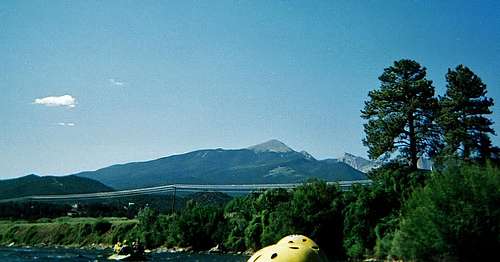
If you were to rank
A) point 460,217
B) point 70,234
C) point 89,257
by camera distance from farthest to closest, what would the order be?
point 70,234 < point 89,257 < point 460,217

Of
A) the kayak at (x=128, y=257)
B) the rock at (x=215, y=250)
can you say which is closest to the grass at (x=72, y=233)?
the rock at (x=215, y=250)

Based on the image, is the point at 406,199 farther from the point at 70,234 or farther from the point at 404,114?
the point at 70,234

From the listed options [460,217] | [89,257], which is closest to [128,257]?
[89,257]

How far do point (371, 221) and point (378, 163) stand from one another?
37.2 ft

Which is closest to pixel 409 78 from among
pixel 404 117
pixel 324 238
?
pixel 404 117

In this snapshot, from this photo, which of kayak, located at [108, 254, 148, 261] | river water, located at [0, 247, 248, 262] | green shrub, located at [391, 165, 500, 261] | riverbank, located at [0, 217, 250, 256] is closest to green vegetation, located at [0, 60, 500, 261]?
green shrub, located at [391, 165, 500, 261]

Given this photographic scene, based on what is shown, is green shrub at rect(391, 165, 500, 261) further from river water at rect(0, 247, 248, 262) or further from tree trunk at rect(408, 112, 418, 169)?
river water at rect(0, 247, 248, 262)

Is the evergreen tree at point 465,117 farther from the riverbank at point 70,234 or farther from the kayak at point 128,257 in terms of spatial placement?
the riverbank at point 70,234

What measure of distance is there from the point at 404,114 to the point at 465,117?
26.9ft

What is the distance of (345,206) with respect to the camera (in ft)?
299

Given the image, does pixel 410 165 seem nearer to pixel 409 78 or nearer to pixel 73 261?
pixel 409 78

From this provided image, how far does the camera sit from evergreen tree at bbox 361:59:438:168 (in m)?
74.1

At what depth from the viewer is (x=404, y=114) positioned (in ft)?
245

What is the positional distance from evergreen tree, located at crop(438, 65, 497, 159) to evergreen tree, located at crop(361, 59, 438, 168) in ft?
7.79
